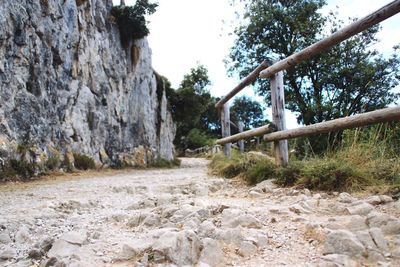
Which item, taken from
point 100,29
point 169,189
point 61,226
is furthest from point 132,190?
point 100,29

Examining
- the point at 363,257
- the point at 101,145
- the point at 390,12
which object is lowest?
the point at 363,257

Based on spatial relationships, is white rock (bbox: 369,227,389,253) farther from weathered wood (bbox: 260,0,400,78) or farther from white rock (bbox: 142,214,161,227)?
weathered wood (bbox: 260,0,400,78)

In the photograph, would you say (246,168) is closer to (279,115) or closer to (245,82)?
(279,115)

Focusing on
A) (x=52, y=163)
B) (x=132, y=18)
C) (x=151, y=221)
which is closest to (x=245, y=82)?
(x=151, y=221)

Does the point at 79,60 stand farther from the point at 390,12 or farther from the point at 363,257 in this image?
the point at 363,257

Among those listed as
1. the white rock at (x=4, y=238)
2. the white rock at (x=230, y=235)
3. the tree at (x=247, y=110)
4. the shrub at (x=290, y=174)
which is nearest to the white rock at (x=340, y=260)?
the white rock at (x=230, y=235)

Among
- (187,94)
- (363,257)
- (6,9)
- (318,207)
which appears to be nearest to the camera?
(363,257)

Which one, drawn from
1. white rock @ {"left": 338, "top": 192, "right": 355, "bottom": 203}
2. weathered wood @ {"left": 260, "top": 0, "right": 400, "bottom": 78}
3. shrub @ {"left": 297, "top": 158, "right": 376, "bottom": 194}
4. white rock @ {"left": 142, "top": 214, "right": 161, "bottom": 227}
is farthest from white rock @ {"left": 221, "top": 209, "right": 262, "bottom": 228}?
weathered wood @ {"left": 260, "top": 0, "right": 400, "bottom": 78}

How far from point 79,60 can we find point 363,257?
28.3 feet

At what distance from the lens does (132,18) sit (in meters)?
11.5

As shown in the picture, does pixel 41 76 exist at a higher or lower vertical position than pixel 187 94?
lower

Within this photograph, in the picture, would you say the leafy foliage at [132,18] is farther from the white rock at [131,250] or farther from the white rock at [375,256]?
the white rock at [375,256]

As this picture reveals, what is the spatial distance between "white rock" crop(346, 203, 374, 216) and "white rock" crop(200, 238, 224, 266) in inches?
37.6

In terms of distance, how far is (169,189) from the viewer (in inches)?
161
